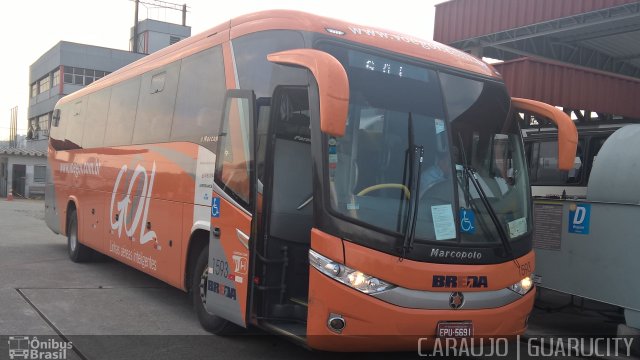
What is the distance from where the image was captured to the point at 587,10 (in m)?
13.8

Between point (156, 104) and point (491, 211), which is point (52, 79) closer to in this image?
point (156, 104)

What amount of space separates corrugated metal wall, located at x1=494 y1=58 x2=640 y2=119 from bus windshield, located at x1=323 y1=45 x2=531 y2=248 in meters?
8.98

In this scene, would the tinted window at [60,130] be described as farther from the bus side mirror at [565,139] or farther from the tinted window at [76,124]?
the bus side mirror at [565,139]

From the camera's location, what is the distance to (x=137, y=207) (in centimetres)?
789

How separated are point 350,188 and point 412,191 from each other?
0.49 meters

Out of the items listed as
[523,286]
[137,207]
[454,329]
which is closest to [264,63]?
[454,329]

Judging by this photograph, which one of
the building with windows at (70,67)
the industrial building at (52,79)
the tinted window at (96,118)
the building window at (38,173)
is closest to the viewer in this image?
the tinted window at (96,118)

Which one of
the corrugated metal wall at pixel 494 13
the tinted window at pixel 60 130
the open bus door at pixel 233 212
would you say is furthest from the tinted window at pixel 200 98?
the corrugated metal wall at pixel 494 13

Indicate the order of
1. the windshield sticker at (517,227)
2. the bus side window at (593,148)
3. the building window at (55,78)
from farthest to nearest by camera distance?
the building window at (55,78)
the bus side window at (593,148)
the windshield sticker at (517,227)

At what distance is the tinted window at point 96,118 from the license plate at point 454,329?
7.22m

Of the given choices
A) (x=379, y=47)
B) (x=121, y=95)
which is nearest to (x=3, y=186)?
(x=121, y=95)

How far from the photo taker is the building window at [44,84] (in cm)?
5412

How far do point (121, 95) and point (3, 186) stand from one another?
39770 millimetres

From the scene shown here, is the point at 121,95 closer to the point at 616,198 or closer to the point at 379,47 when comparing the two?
the point at 379,47
